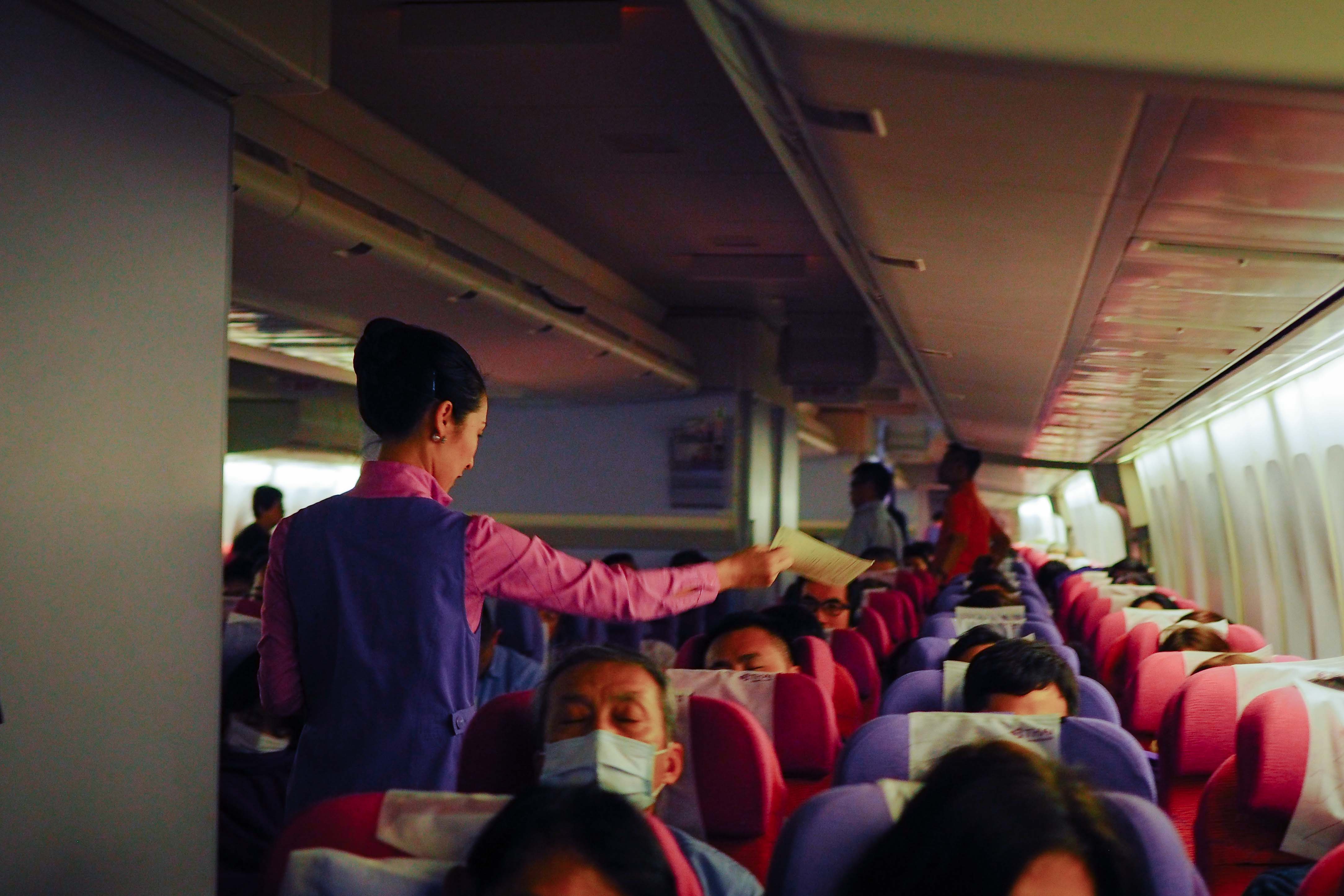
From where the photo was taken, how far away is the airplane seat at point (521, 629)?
26.8ft

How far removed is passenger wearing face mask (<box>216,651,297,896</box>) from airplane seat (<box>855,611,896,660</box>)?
3.44 metres

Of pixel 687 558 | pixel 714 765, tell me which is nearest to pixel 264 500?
pixel 687 558

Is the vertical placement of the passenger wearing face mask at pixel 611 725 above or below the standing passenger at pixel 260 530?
below

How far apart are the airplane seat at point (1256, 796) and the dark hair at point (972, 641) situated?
1.59 m

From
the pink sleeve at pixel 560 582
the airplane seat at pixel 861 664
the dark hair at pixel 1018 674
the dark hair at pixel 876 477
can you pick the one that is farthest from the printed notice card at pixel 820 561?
the dark hair at pixel 876 477

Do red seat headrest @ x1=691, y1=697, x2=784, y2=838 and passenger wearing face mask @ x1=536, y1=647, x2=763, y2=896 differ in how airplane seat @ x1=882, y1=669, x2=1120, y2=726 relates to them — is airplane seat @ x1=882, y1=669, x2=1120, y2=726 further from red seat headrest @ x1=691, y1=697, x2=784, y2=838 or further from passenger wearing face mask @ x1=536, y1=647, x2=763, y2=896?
passenger wearing face mask @ x1=536, y1=647, x2=763, y2=896

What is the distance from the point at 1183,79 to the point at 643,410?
43.1ft

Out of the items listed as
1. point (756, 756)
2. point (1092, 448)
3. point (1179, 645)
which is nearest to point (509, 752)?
point (756, 756)

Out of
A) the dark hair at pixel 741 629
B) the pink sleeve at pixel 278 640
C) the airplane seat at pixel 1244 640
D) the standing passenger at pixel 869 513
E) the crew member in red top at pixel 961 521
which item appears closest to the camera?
the pink sleeve at pixel 278 640

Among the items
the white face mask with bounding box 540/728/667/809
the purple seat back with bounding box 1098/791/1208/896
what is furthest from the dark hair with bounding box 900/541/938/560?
the purple seat back with bounding box 1098/791/1208/896

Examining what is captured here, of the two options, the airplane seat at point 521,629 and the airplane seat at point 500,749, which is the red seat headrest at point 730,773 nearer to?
the airplane seat at point 500,749

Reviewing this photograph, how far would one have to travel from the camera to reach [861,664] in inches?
251

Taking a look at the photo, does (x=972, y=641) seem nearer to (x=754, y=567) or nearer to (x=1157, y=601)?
(x=754, y=567)

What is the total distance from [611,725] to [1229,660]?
2686 millimetres
